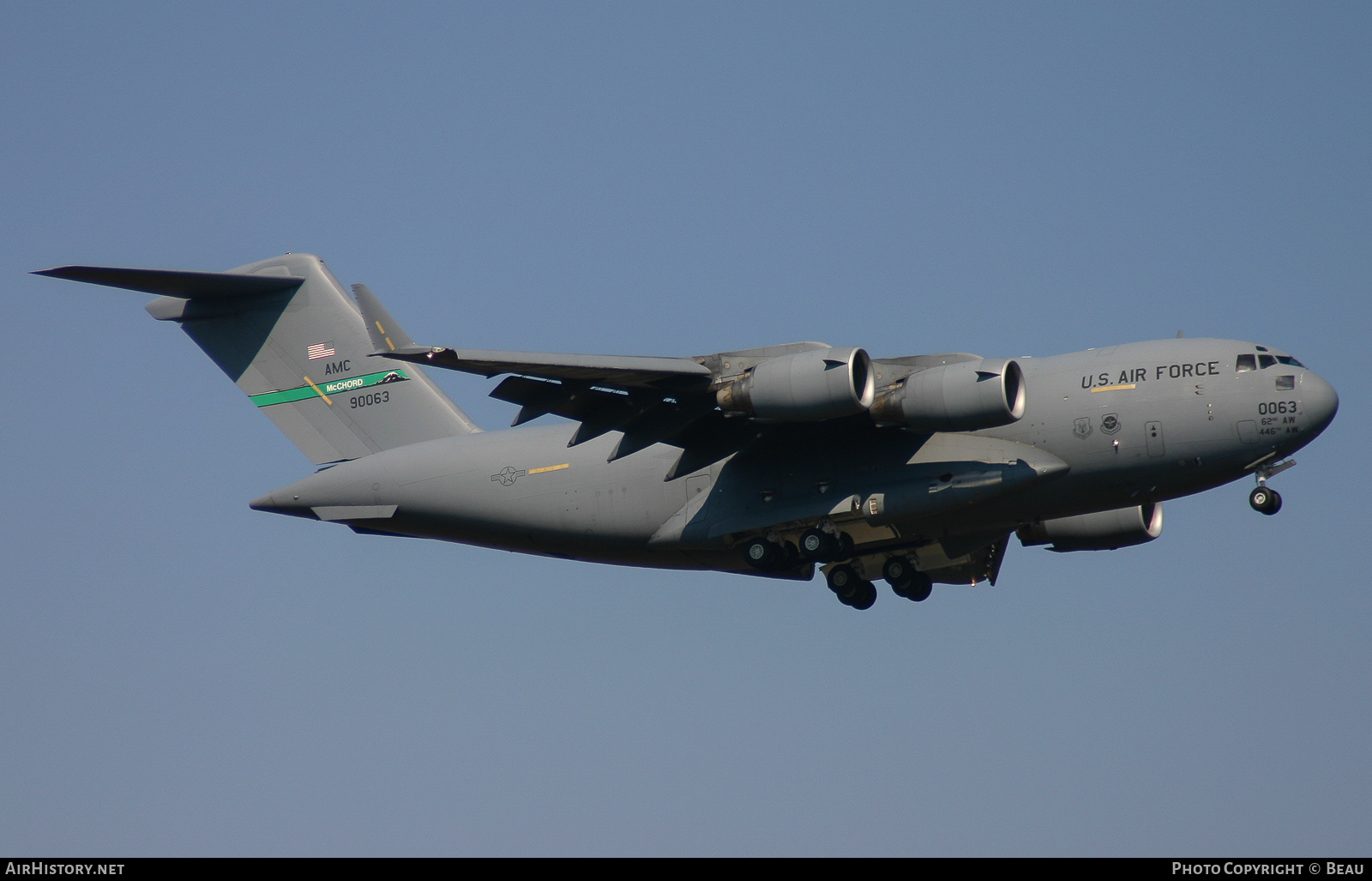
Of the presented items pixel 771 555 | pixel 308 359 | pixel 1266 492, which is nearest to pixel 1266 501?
pixel 1266 492

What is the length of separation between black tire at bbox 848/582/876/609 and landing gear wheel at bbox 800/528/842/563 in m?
1.22

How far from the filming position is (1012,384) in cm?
1388

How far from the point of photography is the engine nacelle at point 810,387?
44.6ft

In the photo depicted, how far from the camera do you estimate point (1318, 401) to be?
13.8 meters

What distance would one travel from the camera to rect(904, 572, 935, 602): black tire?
54.0 feet

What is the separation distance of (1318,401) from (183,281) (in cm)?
1212

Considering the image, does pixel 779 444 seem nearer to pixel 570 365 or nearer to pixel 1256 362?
pixel 570 365

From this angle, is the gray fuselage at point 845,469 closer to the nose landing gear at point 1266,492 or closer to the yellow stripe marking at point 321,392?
the nose landing gear at point 1266,492

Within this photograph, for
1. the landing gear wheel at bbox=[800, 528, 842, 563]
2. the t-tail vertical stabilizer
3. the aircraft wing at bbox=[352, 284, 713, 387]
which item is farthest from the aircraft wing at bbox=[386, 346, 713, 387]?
the t-tail vertical stabilizer

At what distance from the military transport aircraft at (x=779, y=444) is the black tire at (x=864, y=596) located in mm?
20

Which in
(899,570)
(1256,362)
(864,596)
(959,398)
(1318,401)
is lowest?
(864,596)

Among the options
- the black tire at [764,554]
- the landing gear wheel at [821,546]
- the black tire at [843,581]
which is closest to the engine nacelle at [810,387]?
the landing gear wheel at [821,546]

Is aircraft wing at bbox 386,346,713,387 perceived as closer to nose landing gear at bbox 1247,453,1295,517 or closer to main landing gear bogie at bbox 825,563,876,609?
main landing gear bogie at bbox 825,563,876,609

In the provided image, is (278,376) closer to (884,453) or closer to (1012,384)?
(884,453)
